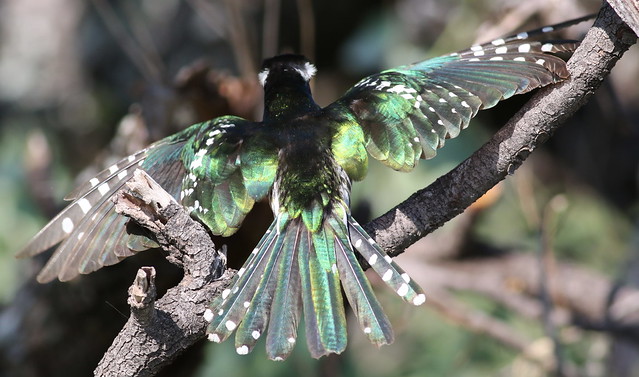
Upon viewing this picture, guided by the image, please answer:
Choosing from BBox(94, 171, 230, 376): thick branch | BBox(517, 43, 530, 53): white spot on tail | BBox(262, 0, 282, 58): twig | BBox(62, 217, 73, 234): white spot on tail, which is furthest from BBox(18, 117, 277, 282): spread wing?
BBox(262, 0, 282, 58): twig

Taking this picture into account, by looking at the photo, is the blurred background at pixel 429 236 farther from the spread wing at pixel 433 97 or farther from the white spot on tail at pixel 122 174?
the spread wing at pixel 433 97

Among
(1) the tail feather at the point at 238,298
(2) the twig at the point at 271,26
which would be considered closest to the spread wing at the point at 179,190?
(1) the tail feather at the point at 238,298

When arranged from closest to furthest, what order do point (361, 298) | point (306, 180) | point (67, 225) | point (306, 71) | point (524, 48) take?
point (361, 298) → point (306, 180) → point (524, 48) → point (67, 225) → point (306, 71)

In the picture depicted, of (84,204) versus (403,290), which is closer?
(403,290)

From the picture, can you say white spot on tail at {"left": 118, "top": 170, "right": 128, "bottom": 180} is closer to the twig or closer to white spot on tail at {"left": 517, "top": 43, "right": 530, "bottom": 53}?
white spot on tail at {"left": 517, "top": 43, "right": 530, "bottom": 53}

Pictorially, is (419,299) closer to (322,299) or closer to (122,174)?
(322,299)

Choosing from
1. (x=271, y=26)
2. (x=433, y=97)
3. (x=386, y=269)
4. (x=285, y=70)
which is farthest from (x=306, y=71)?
(x=271, y=26)

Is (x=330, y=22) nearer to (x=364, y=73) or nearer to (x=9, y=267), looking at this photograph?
(x=364, y=73)
